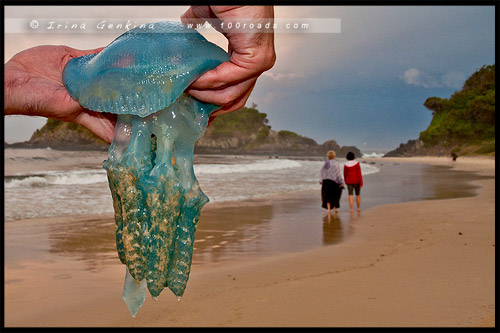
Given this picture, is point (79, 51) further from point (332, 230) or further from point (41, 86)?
point (332, 230)

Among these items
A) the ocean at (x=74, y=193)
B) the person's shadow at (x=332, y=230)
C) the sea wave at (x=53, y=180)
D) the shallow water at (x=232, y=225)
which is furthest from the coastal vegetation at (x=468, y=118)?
the person's shadow at (x=332, y=230)

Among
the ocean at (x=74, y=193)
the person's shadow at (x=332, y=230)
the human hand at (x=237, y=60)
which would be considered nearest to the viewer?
the human hand at (x=237, y=60)

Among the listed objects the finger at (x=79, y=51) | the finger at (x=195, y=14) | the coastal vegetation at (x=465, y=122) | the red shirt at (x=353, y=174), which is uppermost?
the coastal vegetation at (x=465, y=122)

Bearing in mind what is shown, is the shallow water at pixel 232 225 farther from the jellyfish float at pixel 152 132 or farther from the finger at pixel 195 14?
the finger at pixel 195 14

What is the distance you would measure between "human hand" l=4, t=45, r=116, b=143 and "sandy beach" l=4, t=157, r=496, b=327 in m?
3.31

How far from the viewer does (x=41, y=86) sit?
1051 millimetres

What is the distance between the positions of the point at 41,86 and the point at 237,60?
0.43 m

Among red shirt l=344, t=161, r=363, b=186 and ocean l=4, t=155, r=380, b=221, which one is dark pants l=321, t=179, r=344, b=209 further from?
ocean l=4, t=155, r=380, b=221

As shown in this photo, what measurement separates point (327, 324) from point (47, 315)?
2404 mm

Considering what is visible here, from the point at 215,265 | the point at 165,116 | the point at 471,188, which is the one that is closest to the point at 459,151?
the point at 471,188

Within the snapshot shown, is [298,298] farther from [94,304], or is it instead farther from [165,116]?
[165,116]

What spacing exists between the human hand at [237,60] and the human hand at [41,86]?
26cm

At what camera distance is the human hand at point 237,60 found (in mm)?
913

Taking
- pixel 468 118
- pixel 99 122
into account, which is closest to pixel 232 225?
pixel 99 122
